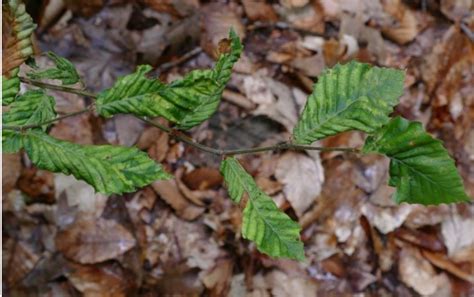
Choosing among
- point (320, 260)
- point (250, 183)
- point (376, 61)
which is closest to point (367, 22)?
point (376, 61)

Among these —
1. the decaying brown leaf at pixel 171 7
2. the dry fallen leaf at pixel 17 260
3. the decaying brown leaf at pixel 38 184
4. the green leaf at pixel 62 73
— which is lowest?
the dry fallen leaf at pixel 17 260

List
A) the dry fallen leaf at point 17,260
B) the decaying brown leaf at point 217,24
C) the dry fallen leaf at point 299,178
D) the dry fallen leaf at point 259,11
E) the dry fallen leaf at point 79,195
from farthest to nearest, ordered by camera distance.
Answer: the dry fallen leaf at point 259,11 < the decaying brown leaf at point 217,24 < the dry fallen leaf at point 299,178 < the dry fallen leaf at point 79,195 < the dry fallen leaf at point 17,260

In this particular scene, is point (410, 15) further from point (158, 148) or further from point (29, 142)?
point (29, 142)

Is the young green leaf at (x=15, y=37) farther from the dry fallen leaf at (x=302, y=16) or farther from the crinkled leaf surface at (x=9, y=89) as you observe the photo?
the dry fallen leaf at (x=302, y=16)

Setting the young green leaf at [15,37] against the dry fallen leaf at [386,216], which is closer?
the young green leaf at [15,37]

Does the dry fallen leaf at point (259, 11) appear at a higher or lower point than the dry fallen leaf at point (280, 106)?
higher

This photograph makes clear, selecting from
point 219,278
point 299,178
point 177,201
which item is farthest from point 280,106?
point 219,278

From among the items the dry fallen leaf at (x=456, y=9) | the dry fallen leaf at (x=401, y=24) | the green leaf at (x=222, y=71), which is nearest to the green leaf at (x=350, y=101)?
the green leaf at (x=222, y=71)
